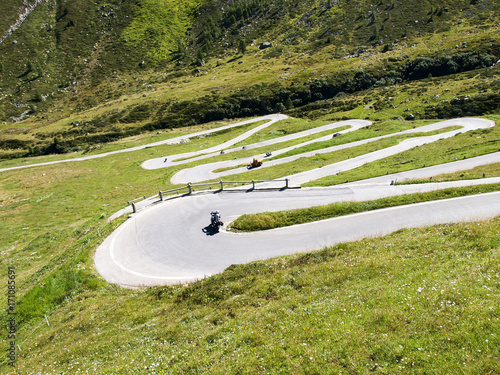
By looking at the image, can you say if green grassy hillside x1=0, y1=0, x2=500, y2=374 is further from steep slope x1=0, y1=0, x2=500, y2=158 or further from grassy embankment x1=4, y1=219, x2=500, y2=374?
steep slope x1=0, y1=0, x2=500, y2=158

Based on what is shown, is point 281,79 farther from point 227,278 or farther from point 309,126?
point 227,278

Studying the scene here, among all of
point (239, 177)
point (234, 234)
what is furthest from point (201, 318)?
point (239, 177)

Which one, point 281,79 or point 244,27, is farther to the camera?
point 244,27

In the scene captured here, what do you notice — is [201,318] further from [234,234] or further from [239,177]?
[239,177]

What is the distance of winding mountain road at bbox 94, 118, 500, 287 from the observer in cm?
1864

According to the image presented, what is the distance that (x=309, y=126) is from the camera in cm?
7075

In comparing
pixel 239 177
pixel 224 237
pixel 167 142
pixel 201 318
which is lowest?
pixel 224 237

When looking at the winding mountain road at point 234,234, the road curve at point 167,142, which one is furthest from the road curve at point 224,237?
the road curve at point 167,142

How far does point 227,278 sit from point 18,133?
389 feet

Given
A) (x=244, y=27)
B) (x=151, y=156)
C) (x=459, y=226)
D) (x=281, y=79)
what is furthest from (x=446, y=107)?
(x=244, y=27)

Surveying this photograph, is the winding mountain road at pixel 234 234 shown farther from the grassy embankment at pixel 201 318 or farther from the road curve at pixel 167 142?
the road curve at pixel 167 142

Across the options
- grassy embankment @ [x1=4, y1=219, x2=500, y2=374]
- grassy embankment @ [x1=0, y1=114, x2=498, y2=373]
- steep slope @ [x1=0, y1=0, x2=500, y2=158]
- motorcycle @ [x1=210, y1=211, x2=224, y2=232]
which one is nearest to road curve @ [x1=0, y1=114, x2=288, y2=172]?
steep slope @ [x1=0, y1=0, x2=500, y2=158]

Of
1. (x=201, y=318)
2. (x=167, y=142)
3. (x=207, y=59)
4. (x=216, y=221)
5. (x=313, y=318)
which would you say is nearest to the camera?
(x=313, y=318)

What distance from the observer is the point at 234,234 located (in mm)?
21359
